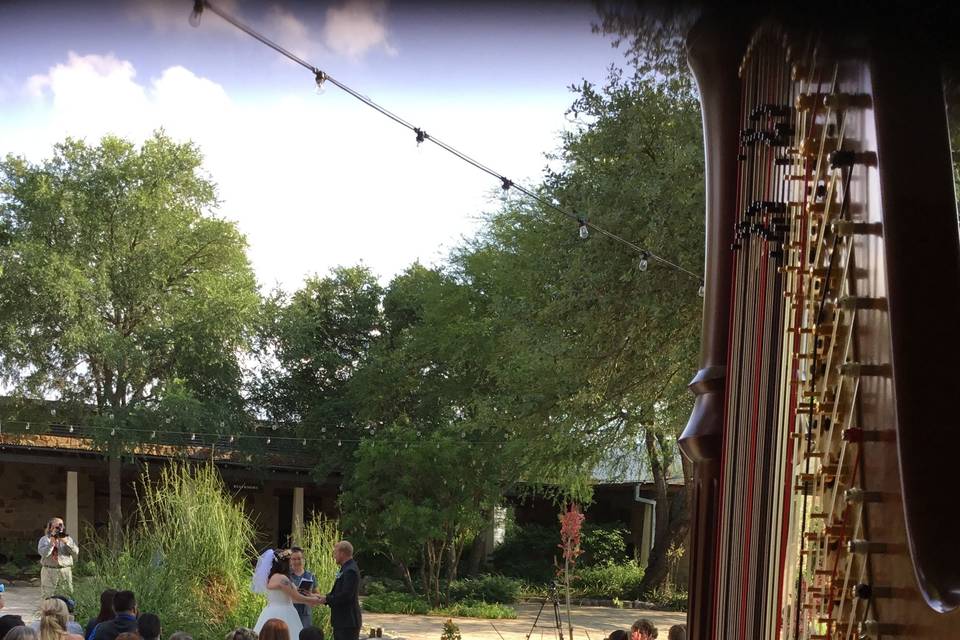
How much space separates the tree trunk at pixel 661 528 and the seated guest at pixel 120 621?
587 inches

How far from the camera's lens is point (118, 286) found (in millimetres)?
26016

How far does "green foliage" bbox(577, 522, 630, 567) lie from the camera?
74.6 feet

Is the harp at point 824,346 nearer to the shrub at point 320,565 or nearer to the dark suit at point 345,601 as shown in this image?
the dark suit at point 345,601

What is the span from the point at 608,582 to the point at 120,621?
16.5 meters

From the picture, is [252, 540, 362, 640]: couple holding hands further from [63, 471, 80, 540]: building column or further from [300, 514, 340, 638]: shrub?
[63, 471, 80, 540]: building column

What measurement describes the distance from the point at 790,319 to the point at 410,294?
24.2 m

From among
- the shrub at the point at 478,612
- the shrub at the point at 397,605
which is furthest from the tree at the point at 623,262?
the shrub at the point at 397,605

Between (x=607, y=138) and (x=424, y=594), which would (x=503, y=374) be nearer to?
(x=424, y=594)

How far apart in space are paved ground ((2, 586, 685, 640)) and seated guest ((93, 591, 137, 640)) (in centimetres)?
835

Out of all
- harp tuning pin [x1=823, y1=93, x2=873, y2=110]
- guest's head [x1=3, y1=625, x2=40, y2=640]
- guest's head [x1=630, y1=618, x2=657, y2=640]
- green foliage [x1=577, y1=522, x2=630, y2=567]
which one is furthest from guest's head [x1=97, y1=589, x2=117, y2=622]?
green foliage [x1=577, y1=522, x2=630, y2=567]

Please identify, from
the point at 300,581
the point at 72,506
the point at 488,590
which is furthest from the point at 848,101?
the point at 72,506

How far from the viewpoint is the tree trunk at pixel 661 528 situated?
20.8m

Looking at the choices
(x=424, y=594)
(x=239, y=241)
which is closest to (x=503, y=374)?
(x=424, y=594)

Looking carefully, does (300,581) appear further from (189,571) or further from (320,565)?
(320,565)
